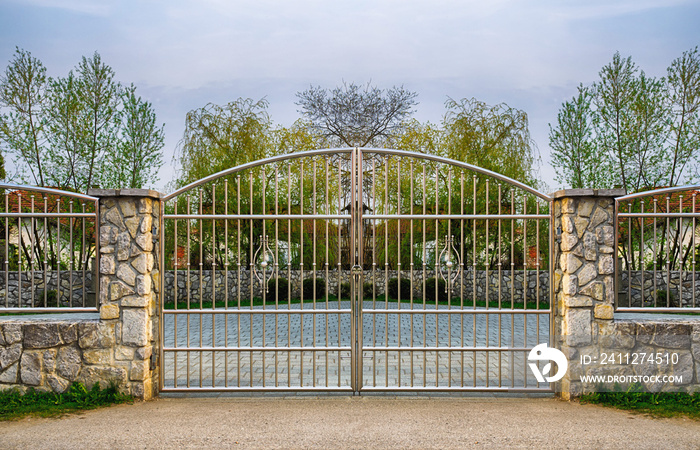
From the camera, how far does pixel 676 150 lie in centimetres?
1408

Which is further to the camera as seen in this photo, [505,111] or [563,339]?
[505,111]

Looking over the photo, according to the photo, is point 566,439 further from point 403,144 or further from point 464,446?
point 403,144

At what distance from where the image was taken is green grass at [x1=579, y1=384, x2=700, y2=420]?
5.25 m

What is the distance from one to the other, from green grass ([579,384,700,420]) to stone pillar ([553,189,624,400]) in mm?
235

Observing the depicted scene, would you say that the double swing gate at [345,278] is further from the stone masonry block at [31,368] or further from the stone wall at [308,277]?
the stone masonry block at [31,368]

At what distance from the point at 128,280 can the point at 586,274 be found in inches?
194

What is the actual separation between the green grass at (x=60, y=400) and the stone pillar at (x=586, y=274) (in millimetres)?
4768

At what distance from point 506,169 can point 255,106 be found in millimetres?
8836

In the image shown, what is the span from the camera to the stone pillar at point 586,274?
558cm

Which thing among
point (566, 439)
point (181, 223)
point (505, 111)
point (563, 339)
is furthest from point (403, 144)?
point (566, 439)

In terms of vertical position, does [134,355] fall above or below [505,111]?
below

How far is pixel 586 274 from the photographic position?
5602mm

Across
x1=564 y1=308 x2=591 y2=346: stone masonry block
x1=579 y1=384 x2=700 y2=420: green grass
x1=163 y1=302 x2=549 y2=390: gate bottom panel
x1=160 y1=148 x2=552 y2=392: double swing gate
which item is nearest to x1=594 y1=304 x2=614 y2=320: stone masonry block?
x1=564 y1=308 x2=591 y2=346: stone masonry block

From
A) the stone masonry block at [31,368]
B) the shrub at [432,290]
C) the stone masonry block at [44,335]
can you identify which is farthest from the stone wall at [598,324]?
the shrub at [432,290]
